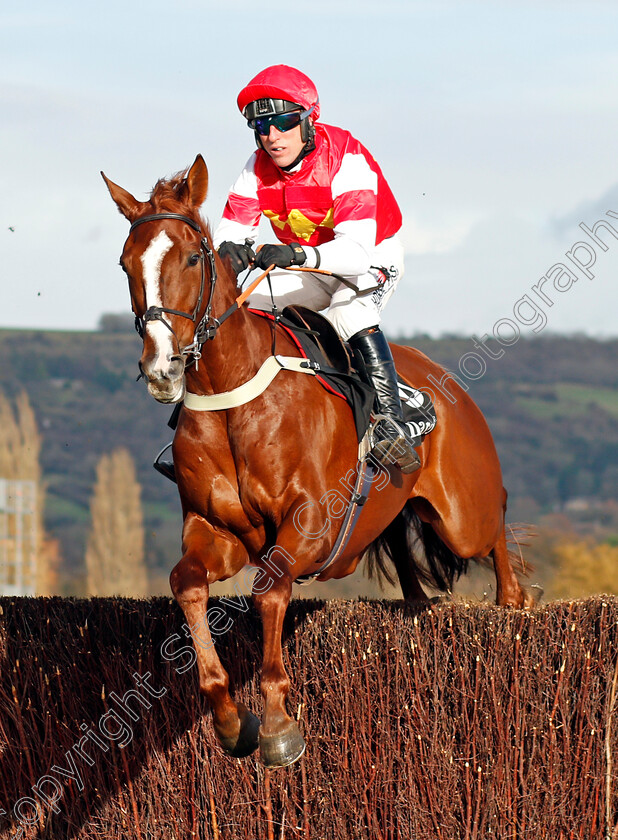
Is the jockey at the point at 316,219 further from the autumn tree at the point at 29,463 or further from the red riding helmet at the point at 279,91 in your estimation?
the autumn tree at the point at 29,463

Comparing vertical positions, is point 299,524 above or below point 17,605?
above

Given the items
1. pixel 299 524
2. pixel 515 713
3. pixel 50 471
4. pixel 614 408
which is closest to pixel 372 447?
pixel 299 524

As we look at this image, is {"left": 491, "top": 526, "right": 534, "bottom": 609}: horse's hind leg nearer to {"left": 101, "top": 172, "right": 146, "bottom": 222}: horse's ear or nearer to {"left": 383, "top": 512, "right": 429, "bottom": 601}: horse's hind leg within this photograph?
{"left": 383, "top": 512, "right": 429, "bottom": 601}: horse's hind leg

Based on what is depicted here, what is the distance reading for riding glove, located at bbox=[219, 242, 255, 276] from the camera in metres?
4.11

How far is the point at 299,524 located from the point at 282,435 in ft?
1.16

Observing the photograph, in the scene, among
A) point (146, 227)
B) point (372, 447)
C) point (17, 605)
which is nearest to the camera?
point (146, 227)

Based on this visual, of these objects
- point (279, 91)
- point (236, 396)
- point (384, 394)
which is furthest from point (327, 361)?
point (279, 91)

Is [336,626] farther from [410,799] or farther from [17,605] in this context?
[17,605]

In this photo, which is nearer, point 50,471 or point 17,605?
point 17,605

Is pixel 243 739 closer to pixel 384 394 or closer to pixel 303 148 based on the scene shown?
pixel 384 394

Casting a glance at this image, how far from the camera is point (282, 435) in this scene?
4090mm

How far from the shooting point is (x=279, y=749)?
3.61 meters

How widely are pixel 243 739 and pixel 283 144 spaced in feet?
7.81

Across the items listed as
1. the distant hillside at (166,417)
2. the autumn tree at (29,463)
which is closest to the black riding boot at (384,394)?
the autumn tree at (29,463)
